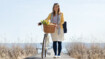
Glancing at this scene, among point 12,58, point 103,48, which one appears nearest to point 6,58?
point 12,58

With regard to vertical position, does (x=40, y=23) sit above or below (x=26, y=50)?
above

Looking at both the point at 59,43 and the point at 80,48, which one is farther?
the point at 80,48

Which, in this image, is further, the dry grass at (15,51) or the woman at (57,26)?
the dry grass at (15,51)

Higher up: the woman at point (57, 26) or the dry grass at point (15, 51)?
the woman at point (57, 26)

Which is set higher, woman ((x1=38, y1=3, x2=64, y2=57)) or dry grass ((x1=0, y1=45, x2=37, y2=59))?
woman ((x1=38, y1=3, x2=64, y2=57))

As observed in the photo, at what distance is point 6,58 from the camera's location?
12359mm

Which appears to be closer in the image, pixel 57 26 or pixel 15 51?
pixel 57 26

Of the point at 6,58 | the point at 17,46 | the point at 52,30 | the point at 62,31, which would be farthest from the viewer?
the point at 17,46

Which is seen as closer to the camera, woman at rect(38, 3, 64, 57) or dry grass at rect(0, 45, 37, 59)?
woman at rect(38, 3, 64, 57)

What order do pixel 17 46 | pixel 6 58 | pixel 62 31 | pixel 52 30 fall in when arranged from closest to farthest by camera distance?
pixel 52 30 < pixel 62 31 < pixel 6 58 < pixel 17 46

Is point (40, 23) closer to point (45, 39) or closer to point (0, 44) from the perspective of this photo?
point (45, 39)

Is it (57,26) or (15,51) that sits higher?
(57,26)

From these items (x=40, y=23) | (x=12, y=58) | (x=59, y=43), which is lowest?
(x=12, y=58)

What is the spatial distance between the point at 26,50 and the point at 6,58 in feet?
8.15
